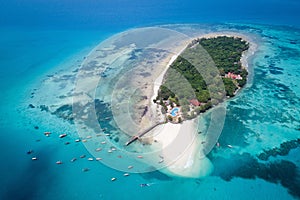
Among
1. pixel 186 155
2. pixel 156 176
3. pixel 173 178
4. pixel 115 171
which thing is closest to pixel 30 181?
pixel 115 171

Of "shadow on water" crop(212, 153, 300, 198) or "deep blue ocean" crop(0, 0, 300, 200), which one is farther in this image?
"shadow on water" crop(212, 153, 300, 198)

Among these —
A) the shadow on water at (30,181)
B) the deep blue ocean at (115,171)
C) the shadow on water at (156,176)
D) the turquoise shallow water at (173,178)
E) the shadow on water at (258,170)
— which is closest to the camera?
the shadow on water at (30,181)

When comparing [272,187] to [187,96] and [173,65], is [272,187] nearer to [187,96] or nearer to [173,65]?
[187,96]

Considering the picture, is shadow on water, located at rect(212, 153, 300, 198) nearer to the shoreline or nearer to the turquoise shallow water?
the turquoise shallow water

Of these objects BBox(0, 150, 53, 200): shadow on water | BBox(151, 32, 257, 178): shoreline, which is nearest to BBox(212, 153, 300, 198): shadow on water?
BBox(151, 32, 257, 178): shoreline

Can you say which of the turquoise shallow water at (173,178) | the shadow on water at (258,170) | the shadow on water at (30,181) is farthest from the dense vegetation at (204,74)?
the shadow on water at (30,181)

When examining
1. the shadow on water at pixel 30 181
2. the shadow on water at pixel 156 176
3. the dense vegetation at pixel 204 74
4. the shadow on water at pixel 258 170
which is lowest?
the shadow on water at pixel 258 170

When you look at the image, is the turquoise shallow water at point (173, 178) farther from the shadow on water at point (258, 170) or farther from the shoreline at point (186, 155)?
the shoreline at point (186, 155)
